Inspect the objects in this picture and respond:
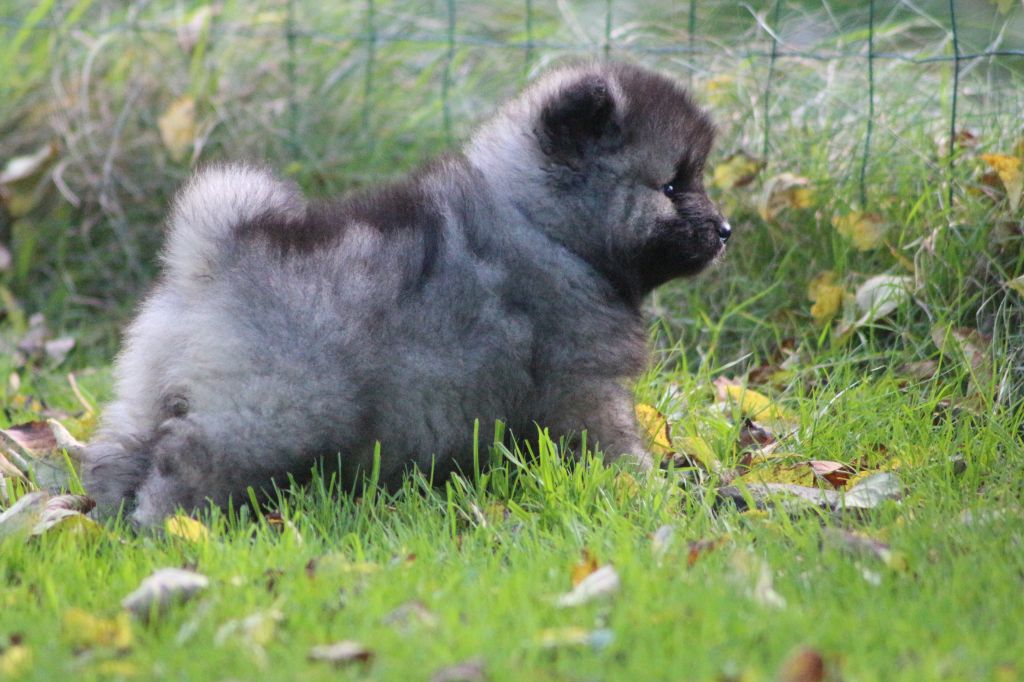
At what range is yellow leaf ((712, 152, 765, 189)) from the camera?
15.5ft

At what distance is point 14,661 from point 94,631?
0.51 ft

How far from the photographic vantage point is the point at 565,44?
231 inches

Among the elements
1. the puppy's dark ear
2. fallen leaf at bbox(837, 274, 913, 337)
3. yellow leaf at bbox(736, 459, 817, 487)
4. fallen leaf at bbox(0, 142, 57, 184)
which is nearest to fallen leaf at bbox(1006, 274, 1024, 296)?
fallen leaf at bbox(837, 274, 913, 337)

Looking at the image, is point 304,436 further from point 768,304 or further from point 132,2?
point 132,2

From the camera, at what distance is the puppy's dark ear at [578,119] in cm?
344

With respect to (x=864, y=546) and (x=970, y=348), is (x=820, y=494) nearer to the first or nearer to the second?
(x=864, y=546)

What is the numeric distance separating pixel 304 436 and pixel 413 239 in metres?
0.64

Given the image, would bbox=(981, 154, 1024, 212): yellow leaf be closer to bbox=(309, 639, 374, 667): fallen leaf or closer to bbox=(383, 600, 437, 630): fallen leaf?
bbox=(383, 600, 437, 630): fallen leaf

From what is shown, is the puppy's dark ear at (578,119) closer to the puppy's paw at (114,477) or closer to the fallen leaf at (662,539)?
the fallen leaf at (662,539)

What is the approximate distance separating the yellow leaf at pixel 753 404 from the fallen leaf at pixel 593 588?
4.34 feet

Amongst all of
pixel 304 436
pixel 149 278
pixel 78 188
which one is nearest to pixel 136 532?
pixel 304 436

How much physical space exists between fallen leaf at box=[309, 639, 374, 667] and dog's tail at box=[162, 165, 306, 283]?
1.36 m

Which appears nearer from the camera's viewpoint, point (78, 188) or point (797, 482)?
point (797, 482)

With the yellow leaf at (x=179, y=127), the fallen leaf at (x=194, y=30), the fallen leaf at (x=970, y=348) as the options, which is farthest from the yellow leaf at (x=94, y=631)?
the fallen leaf at (x=194, y=30)
